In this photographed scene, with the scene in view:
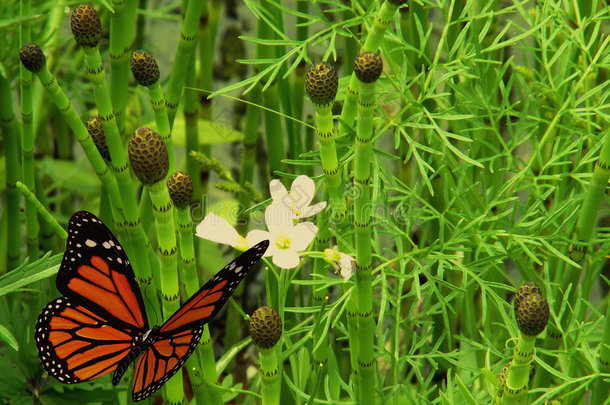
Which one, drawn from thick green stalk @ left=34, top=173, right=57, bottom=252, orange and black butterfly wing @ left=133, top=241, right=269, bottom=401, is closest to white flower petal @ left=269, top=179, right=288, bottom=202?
orange and black butterfly wing @ left=133, top=241, right=269, bottom=401

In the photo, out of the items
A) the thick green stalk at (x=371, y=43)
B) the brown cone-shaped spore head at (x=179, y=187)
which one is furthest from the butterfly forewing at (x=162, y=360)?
the thick green stalk at (x=371, y=43)

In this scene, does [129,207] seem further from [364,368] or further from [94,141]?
[364,368]

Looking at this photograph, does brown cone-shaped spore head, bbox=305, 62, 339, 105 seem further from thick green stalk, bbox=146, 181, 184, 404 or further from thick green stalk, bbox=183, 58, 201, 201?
thick green stalk, bbox=183, 58, 201, 201

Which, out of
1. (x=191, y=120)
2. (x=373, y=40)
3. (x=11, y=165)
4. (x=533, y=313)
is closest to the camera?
(x=533, y=313)

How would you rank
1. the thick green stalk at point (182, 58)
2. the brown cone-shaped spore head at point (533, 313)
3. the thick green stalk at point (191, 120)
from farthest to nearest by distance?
the thick green stalk at point (191, 120) < the thick green stalk at point (182, 58) < the brown cone-shaped spore head at point (533, 313)

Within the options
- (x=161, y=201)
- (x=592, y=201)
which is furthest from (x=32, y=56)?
(x=592, y=201)

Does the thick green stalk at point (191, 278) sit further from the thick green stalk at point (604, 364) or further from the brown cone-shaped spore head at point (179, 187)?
the thick green stalk at point (604, 364)

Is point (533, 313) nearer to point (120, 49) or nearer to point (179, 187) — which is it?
point (179, 187)
